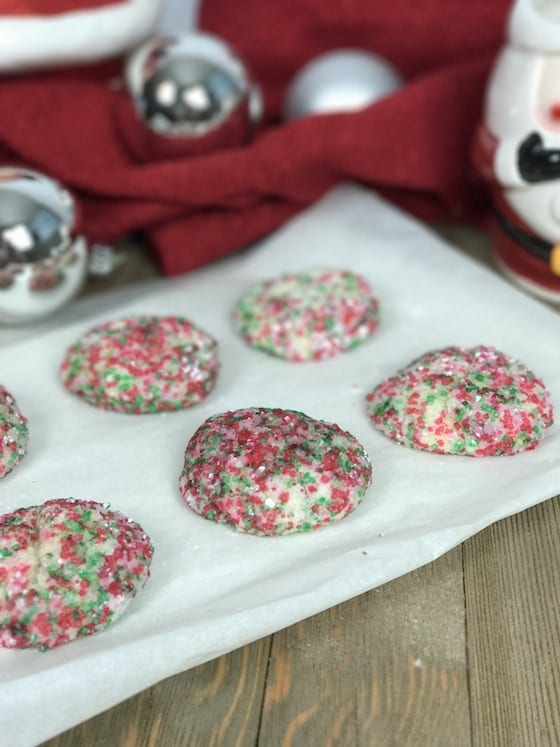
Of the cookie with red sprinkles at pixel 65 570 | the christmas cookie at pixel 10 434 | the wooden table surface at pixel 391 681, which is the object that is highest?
the cookie with red sprinkles at pixel 65 570

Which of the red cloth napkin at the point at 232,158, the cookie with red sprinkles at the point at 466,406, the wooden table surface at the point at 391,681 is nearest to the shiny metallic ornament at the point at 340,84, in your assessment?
the red cloth napkin at the point at 232,158

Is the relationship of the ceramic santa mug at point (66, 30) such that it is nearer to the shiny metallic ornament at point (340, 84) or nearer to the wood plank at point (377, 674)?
the shiny metallic ornament at point (340, 84)

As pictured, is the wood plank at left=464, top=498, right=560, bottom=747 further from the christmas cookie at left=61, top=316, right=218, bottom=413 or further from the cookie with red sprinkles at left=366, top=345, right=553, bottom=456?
the christmas cookie at left=61, top=316, right=218, bottom=413

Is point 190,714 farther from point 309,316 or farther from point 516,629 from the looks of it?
point 309,316

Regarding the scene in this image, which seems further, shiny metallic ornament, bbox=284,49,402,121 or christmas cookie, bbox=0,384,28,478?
shiny metallic ornament, bbox=284,49,402,121

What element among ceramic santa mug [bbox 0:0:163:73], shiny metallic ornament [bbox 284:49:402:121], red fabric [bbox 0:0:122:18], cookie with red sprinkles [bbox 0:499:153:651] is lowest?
cookie with red sprinkles [bbox 0:499:153:651]

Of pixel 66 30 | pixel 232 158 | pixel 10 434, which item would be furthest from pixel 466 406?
pixel 66 30

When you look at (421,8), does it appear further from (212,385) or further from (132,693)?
(132,693)

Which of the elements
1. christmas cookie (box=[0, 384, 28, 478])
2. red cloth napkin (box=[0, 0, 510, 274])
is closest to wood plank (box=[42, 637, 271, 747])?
christmas cookie (box=[0, 384, 28, 478])
